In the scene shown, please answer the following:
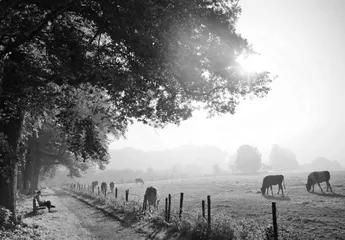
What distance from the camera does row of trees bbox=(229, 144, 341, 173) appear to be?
10944 centimetres

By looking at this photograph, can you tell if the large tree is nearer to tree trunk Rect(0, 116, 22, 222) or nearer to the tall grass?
tree trunk Rect(0, 116, 22, 222)

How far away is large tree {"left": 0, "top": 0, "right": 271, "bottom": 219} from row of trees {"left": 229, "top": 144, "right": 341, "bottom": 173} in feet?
339

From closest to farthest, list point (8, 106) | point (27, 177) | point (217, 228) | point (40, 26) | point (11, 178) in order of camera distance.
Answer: point (40, 26)
point (217, 228)
point (8, 106)
point (11, 178)
point (27, 177)

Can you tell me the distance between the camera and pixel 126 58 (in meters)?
9.84

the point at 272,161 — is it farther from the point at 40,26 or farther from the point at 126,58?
the point at 40,26

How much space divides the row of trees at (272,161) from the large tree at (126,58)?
339ft

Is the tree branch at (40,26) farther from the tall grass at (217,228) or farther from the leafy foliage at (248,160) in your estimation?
the leafy foliage at (248,160)

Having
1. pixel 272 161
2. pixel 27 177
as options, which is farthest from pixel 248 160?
pixel 27 177

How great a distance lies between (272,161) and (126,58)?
165982 mm

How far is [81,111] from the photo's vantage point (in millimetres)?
13211

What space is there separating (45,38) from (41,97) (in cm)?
294

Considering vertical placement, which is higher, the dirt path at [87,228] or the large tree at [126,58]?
the large tree at [126,58]

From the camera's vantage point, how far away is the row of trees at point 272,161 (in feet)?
359

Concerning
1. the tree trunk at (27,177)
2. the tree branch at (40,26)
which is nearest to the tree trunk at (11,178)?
the tree branch at (40,26)
